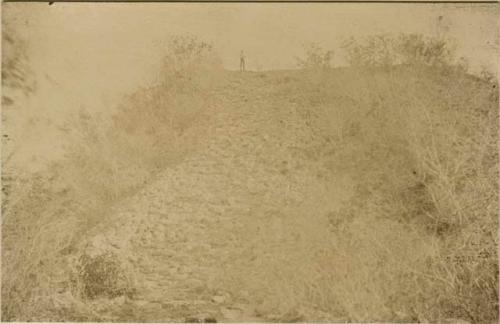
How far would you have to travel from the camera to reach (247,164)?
17.5 ft

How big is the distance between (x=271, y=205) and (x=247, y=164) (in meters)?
0.39

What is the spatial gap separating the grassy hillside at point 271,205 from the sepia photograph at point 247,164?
13mm

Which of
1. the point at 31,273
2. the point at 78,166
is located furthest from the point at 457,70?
the point at 31,273

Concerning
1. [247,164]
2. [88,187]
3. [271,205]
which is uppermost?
[247,164]

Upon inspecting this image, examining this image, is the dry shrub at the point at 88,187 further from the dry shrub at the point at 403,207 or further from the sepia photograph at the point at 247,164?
the dry shrub at the point at 403,207

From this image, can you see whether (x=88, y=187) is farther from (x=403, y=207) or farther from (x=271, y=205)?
(x=403, y=207)

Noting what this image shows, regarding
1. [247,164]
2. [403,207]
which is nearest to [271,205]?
[247,164]

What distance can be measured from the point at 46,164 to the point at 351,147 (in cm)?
228

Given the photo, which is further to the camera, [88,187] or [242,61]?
[242,61]

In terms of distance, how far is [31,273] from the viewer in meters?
5.02

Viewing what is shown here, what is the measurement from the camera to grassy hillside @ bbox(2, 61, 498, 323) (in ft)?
16.1

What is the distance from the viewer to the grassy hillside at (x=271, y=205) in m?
4.89

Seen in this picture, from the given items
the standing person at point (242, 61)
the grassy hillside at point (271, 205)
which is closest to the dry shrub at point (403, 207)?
the grassy hillside at point (271, 205)

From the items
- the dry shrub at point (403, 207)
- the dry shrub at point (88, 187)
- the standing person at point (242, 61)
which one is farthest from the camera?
the standing person at point (242, 61)
